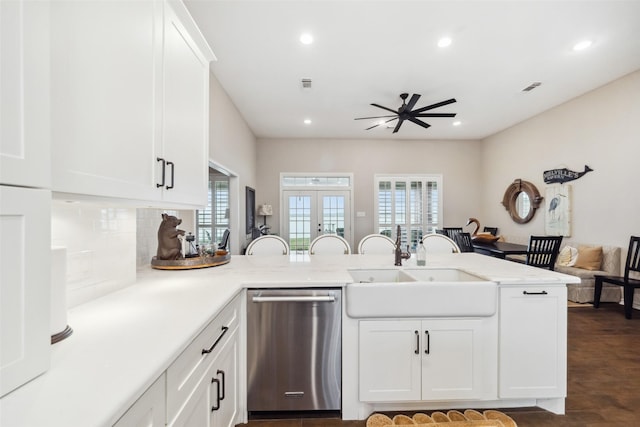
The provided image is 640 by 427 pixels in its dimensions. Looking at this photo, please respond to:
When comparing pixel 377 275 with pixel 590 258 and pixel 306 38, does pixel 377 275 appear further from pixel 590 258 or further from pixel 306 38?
pixel 590 258

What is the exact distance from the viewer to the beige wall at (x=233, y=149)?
3635 mm

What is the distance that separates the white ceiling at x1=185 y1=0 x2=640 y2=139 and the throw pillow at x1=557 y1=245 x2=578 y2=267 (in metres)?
2.41

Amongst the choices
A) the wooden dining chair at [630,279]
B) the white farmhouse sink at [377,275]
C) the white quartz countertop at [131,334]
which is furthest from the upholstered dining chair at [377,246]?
the wooden dining chair at [630,279]

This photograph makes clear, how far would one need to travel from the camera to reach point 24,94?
618 mm

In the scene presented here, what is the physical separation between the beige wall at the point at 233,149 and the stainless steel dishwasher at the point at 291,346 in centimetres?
232

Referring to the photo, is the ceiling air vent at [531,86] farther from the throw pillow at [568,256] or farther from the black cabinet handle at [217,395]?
the black cabinet handle at [217,395]

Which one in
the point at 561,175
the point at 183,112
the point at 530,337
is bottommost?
the point at 530,337

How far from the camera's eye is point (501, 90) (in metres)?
4.21

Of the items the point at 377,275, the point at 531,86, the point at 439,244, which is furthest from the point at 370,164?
the point at 377,275

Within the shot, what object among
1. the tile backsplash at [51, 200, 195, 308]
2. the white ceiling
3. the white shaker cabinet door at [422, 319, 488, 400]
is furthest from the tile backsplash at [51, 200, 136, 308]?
the white ceiling

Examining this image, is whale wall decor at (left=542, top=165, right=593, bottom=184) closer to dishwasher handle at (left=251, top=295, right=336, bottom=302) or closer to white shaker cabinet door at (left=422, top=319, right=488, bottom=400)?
white shaker cabinet door at (left=422, top=319, right=488, bottom=400)

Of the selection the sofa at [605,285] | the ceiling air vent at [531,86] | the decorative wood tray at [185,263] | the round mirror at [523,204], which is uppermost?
the ceiling air vent at [531,86]

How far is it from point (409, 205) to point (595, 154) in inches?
132

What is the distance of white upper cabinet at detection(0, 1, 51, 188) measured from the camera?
0.58 m
